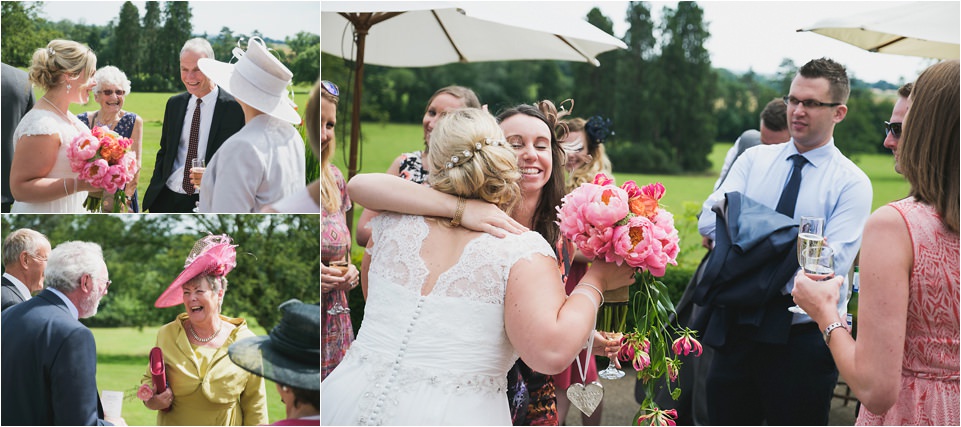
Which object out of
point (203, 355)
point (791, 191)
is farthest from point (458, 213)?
point (791, 191)

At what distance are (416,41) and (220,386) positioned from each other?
3.31m

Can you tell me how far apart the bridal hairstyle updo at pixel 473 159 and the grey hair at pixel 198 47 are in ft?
3.08

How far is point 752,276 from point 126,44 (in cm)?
269

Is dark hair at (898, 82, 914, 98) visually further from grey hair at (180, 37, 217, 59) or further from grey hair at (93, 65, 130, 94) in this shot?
grey hair at (93, 65, 130, 94)

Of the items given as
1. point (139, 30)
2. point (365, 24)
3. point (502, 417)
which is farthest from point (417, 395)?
point (365, 24)

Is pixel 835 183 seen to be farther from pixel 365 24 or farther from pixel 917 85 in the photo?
pixel 365 24

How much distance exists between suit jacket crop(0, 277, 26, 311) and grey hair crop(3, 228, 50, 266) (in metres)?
0.07

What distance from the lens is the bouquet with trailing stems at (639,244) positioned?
7.36 feet

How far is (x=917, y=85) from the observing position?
6.93 feet

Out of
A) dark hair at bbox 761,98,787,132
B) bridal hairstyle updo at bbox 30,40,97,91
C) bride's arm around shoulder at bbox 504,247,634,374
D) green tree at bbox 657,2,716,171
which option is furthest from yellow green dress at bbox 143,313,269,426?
green tree at bbox 657,2,716,171

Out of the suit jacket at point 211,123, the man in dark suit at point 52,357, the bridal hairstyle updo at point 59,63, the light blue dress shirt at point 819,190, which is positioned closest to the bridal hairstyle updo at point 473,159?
the suit jacket at point 211,123

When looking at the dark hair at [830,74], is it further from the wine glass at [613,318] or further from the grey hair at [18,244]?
the grey hair at [18,244]

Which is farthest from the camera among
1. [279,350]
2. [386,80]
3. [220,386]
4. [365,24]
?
[386,80]

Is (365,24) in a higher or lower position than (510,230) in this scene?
higher
